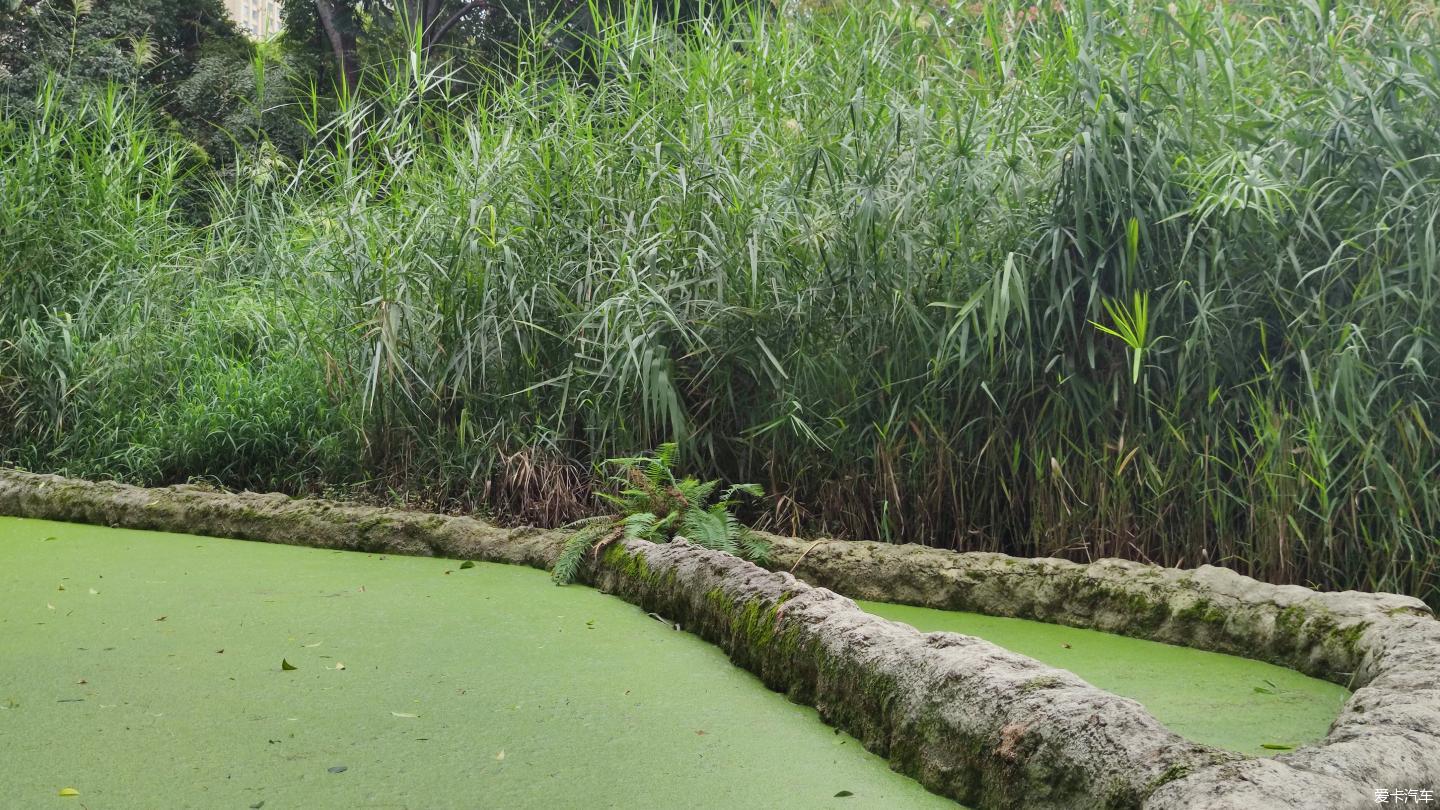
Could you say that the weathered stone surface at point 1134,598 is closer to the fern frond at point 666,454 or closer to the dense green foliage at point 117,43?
the fern frond at point 666,454

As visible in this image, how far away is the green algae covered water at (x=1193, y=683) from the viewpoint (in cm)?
206

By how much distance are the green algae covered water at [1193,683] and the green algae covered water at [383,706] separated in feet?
2.03

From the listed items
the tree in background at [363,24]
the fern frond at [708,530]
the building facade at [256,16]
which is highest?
the building facade at [256,16]

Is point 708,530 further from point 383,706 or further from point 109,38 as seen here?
point 109,38

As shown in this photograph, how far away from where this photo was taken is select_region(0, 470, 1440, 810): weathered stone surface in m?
1.51

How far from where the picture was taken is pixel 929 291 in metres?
3.48

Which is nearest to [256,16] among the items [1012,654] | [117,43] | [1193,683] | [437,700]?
[117,43]

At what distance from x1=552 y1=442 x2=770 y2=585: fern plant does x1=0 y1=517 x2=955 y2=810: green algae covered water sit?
191 millimetres

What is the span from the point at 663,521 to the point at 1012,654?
160 cm

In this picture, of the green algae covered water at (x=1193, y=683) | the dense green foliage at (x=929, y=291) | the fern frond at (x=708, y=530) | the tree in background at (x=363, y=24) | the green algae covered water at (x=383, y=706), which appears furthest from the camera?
the tree in background at (x=363, y=24)

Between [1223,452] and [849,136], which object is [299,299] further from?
[1223,452]

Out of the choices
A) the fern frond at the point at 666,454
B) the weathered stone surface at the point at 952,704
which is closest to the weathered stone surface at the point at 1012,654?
the weathered stone surface at the point at 952,704

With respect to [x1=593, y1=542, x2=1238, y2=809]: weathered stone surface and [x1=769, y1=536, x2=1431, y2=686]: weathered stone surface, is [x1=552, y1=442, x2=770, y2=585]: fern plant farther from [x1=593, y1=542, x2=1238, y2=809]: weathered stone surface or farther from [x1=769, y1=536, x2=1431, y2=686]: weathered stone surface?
[x1=593, y1=542, x2=1238, y2=809]: weathered stone surface

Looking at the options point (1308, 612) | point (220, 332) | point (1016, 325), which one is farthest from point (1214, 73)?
point (220, 332)
